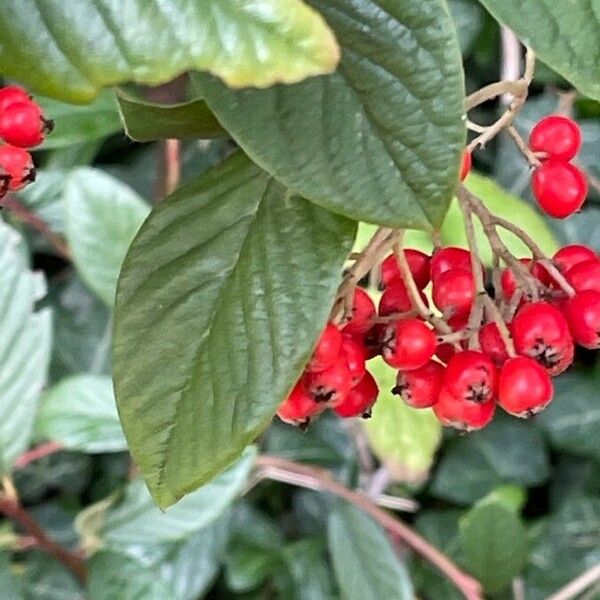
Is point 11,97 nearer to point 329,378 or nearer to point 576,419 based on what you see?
point 329,378

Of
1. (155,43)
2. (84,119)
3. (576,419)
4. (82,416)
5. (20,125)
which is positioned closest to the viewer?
(155,43)

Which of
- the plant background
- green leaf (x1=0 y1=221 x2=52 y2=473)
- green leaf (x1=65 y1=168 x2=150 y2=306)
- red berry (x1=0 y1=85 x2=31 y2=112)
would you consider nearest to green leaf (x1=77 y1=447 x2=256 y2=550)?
the plant background

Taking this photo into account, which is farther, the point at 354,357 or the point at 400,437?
the point at 400,437

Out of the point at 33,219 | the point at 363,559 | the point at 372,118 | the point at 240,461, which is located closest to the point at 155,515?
the point at 240,461

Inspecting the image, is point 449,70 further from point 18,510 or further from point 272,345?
point 18,510

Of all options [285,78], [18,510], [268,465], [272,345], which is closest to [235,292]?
[272,345]

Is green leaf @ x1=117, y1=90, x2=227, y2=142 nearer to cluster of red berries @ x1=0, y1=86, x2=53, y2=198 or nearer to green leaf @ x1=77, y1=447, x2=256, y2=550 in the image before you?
cluster of red berries @ x1=0, y1=86, x2=53, y2=198
